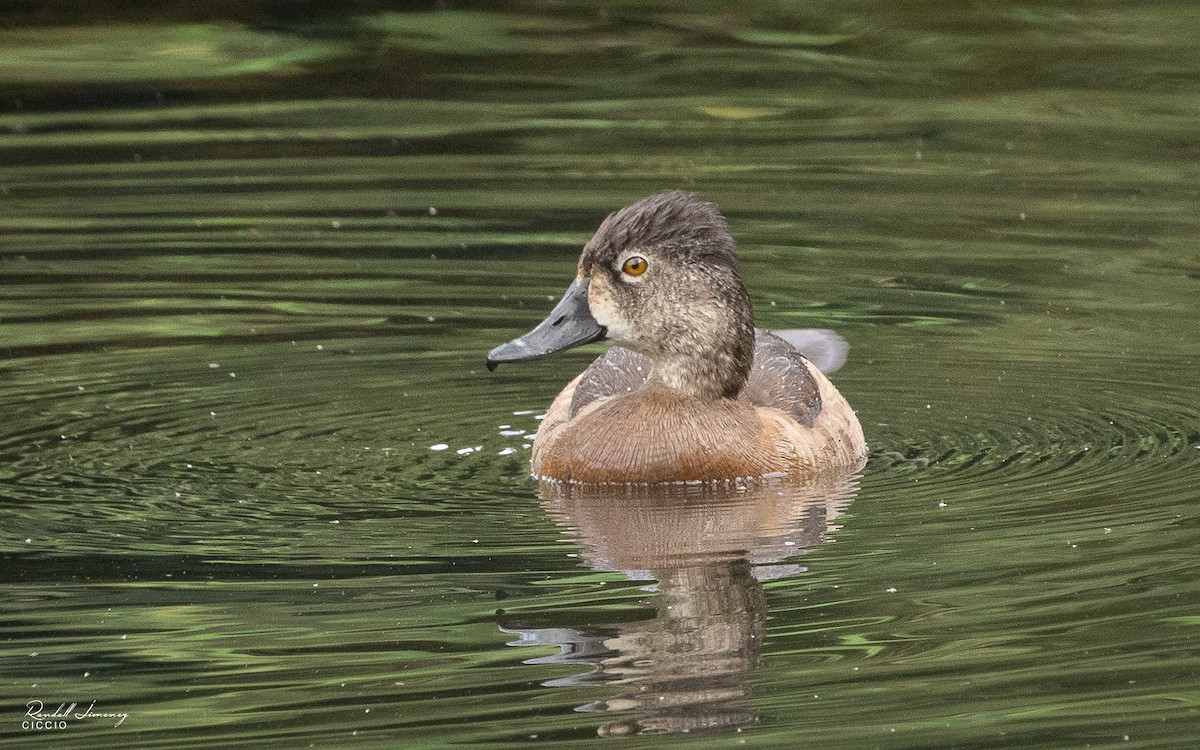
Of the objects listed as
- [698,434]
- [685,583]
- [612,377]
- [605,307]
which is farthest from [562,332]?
[685,583]

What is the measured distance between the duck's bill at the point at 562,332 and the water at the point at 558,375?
53 centimetres

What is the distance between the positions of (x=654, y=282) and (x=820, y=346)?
5.46ft

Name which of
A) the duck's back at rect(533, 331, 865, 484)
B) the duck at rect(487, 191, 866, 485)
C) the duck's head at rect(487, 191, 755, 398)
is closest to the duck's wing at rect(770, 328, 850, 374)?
the duck's back at rect(533, 331, 865, 484)

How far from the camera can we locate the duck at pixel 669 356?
8602 millimetres

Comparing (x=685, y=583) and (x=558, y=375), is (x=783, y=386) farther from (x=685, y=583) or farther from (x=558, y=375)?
(x=685, y=583)

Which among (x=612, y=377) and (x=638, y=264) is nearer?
(x=638, y=264)

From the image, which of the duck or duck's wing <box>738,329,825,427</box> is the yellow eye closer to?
the duck

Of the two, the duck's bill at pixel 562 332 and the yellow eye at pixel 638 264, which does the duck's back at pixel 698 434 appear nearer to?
the duck's bill at pixel 562 332

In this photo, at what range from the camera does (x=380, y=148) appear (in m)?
14.9

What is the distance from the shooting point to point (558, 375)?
10.8 m

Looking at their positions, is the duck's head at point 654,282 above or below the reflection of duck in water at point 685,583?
above

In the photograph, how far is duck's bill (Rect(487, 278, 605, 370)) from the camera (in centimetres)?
858
